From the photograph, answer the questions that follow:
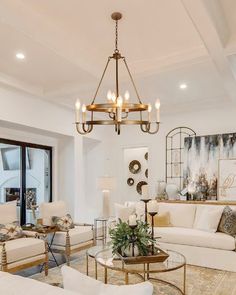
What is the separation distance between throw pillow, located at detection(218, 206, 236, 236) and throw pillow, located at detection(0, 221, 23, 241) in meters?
3.08

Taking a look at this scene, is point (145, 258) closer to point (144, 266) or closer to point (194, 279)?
point (144, 266)

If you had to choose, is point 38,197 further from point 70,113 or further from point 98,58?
point 98,58

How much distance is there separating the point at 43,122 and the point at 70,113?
0.94 m

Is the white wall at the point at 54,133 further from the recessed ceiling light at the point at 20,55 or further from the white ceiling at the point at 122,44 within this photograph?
the recessed ceiling light at the point at 20,55

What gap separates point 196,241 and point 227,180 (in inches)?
76.8

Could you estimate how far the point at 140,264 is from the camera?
3.35 metres

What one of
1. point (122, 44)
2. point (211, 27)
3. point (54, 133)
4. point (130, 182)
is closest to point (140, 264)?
point (211, 27)

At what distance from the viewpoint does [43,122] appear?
5.88 m

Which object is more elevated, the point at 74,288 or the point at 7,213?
the point at 74,288

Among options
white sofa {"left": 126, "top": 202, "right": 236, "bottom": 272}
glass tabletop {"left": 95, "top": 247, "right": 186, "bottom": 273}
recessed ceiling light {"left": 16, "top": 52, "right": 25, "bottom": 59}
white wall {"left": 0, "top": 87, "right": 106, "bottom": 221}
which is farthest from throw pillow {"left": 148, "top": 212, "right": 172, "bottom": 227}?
recessed ceiling light {"left": 16, "top": 52, "right": 25, "bottom": 59}

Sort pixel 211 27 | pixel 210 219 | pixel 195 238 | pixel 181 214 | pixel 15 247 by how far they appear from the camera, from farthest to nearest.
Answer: pixel 181 214
pixel 210 219
pixel 195 238
pixel 15 247
pixel 211 27

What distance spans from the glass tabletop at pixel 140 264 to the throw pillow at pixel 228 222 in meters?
1.32

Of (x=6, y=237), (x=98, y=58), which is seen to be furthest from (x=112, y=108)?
(x=6, y=237)

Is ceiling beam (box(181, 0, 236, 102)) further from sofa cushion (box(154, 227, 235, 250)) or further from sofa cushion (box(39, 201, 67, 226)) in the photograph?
sofa cushion (box(39, 201, 67, 226))
